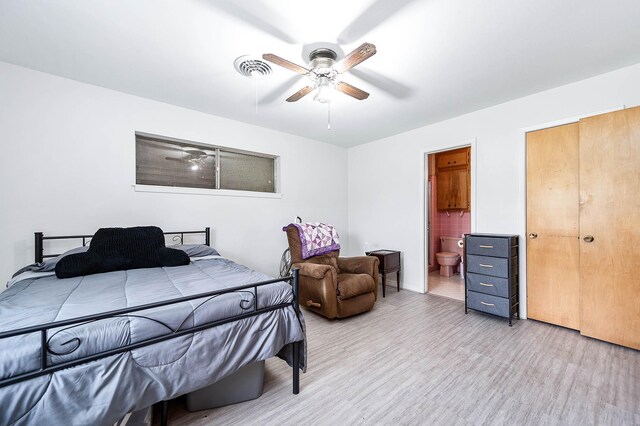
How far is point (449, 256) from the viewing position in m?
4.93

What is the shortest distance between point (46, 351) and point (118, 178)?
89.5 inches

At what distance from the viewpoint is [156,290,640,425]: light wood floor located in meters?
1.55

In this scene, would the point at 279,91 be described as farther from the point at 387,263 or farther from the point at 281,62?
the point at 387,263

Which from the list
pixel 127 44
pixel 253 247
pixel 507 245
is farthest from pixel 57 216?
pixel 507 245

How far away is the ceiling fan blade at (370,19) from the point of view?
5.42 ft

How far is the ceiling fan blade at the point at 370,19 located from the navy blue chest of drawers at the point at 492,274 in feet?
8.02

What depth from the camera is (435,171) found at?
212 inches

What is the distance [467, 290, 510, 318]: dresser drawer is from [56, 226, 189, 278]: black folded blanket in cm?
313

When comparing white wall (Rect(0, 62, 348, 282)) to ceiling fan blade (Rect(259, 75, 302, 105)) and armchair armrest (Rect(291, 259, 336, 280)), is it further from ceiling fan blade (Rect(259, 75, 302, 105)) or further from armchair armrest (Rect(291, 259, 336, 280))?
armchair armrest (Rect(291, 259, 336, 280))

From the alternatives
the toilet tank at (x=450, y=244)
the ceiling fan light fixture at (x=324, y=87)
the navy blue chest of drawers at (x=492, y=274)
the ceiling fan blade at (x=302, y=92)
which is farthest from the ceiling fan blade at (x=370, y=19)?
the toilet tank at (x=450, y=244)

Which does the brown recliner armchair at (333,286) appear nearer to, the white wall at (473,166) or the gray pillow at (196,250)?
the gray pillow at (196,250)

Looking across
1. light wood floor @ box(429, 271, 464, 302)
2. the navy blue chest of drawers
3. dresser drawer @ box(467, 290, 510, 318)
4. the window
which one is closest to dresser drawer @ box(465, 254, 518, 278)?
the navy blue chest of drawers

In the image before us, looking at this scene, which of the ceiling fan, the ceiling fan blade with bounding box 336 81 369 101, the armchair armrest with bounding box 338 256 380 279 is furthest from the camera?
the armchair armrest with bounding box 338 256 380 279

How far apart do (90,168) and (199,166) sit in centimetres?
109
